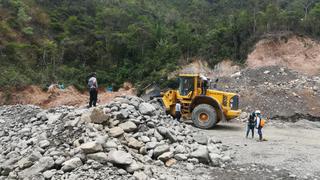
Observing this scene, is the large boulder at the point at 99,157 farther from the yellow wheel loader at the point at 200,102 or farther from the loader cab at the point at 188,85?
the loader cab at the point at 188,85

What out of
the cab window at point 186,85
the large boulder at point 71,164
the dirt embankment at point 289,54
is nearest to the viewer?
the large boulder at point 71,164

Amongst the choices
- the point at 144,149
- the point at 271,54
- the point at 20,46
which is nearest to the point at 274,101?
the point at 271,54

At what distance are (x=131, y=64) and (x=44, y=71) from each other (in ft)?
27.1

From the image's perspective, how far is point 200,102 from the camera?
13.6m

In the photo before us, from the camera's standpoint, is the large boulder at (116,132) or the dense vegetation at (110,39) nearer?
the large boulder at (116,132)

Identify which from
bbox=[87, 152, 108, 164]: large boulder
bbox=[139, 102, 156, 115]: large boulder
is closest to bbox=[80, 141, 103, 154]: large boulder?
bbox=[87, 152, 108, 164]: large boulder

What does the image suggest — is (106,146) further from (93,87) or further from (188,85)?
(188,85)

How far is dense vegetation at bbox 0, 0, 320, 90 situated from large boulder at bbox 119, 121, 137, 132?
18.1 m

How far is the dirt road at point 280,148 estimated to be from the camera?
28.8 ft

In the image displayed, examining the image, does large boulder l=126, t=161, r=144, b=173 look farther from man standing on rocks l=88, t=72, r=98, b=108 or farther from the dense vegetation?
the dense vegetation

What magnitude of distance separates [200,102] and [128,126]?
16.5ft

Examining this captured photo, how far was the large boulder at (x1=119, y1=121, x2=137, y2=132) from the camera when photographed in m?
9.20

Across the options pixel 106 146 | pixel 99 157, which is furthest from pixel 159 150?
pixel 99 157

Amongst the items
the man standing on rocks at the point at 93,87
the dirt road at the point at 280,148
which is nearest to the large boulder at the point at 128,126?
the man standing on rocks at the point at 93,87
